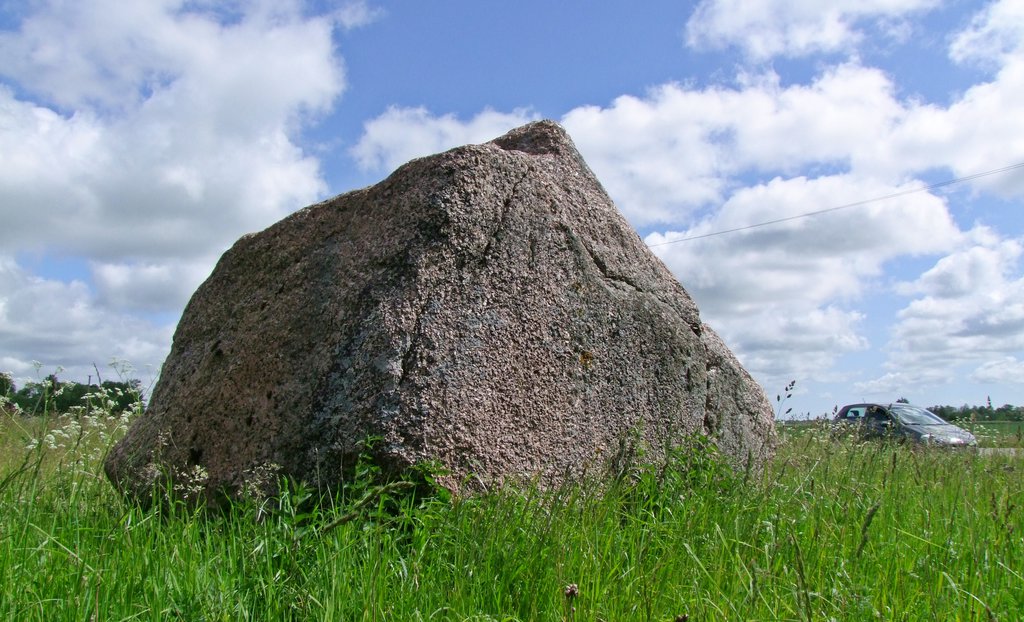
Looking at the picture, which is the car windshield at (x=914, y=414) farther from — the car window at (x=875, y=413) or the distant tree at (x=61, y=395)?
the distant tree at (x=61, y=395)

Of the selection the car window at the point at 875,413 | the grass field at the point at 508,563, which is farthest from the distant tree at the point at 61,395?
the car window at the point at 875,413

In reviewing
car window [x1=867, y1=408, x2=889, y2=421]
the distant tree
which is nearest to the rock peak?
the distant tree

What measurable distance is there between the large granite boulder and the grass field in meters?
0.30

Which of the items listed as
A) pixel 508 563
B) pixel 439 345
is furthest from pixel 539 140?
pixel 508 563

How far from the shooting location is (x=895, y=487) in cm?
442

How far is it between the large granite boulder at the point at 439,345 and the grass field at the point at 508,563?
299 millimetres

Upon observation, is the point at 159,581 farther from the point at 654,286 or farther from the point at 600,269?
the point at 654,286

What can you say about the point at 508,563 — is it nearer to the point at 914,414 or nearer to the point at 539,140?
the point at 539,140

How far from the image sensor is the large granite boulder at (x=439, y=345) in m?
3.54

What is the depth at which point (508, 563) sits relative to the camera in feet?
8.87

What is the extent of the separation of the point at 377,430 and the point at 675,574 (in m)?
1.39

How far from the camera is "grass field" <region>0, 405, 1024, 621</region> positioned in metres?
2.38

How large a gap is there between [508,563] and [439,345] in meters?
1.18

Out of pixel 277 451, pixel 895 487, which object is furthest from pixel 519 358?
pixel 895 487
